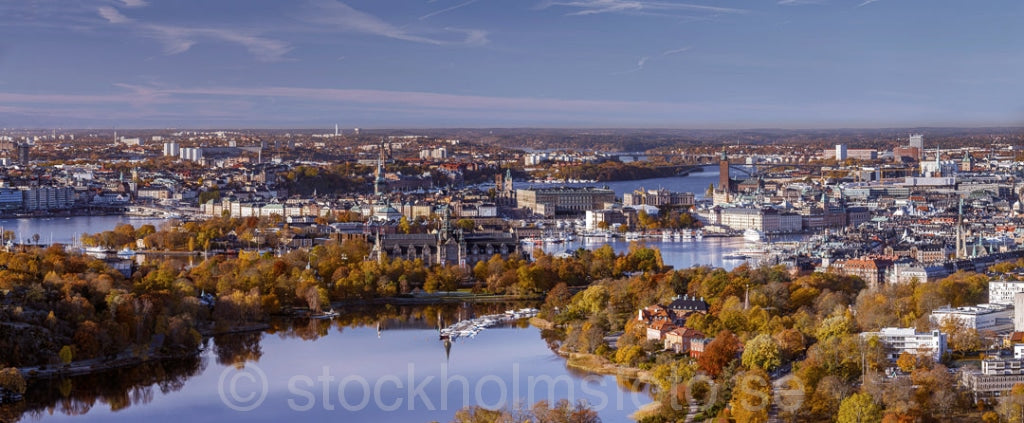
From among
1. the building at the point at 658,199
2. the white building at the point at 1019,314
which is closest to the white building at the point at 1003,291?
the white building at the point at 1019,314

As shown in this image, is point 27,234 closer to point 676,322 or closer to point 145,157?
point 676,322

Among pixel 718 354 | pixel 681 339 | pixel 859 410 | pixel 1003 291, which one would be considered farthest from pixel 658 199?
pixel 859 410

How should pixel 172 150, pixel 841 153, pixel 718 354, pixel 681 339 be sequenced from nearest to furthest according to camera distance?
pixel 718 354
pixel 681 339
pixel 841 153
pixel 172 150

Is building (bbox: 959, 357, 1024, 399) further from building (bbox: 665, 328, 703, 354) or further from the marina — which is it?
the marina

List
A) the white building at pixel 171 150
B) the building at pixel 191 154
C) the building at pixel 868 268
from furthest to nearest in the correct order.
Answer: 1. the white building at pixel 171 150
2. the building at pixel 191 154
3. the building at pixel 868 268

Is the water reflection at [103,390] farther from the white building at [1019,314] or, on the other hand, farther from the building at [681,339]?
the white building at [1019,314]

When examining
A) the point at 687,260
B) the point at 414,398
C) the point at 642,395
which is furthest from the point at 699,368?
the point at 687,260

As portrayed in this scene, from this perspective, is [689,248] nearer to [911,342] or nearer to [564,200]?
[564,200]

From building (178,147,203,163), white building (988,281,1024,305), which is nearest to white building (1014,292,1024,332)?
white building (988,281,1024,305)
